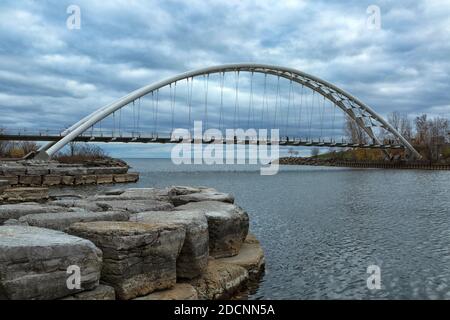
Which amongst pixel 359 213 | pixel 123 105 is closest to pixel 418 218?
pixel 359 213

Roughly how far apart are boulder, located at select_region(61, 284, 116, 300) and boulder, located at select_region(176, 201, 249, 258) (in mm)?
3124

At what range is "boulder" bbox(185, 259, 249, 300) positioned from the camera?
686cm

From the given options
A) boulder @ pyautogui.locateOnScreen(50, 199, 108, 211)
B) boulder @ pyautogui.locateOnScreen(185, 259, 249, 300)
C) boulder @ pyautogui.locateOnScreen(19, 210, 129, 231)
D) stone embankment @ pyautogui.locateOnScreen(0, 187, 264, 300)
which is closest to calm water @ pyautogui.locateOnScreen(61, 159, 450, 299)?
boulder @ pyautogui.locateOnScreen(185, 259, 249, 300)

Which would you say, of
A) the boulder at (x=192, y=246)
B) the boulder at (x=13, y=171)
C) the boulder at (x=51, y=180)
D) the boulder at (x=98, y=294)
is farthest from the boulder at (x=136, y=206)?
the boulder at (x=51, y=180)

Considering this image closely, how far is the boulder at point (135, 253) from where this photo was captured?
5641 mm

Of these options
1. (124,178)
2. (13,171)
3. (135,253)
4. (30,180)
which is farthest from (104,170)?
(135,253)

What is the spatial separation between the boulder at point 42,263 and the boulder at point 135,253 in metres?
0.33

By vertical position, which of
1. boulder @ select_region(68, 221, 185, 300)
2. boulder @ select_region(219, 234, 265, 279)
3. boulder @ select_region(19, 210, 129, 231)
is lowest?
boulder @ select_region(219, 234, 265, 279)

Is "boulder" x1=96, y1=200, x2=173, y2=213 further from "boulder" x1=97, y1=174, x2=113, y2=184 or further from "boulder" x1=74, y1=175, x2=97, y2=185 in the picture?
"boulder" x1=97, y1=174, x2=113, y2=184

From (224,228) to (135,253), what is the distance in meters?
3.01

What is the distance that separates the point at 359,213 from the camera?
61.4 ft
